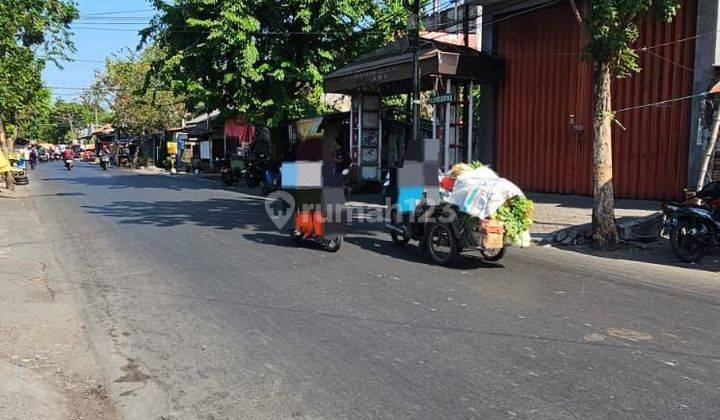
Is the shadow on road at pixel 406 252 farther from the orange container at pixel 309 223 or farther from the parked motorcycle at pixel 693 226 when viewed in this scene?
the parked motorcycle at pixel 693 226

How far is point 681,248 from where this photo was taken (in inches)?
356

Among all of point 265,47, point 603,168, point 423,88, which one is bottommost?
point 603,168

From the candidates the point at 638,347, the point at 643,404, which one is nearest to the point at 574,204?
the point at 638,347

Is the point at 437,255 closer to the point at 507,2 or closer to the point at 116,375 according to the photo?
the point at 116,375

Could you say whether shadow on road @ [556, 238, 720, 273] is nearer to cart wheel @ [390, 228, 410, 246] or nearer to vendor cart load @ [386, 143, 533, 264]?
vendor cart load @ [386, 143, 533, 264]

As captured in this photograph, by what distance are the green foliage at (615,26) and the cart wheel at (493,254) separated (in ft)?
13.1

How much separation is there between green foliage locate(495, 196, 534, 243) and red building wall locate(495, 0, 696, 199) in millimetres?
5468

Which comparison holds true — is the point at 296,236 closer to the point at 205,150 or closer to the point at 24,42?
the point at 24,42

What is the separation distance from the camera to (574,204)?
1448 cm

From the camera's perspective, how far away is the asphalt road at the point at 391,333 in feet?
12.9

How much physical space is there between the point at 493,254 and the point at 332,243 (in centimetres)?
256

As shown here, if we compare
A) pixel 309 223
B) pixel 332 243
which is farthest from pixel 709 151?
pixel 309 223

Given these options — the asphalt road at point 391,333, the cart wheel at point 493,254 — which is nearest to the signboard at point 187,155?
the asphalt road at point 391,333

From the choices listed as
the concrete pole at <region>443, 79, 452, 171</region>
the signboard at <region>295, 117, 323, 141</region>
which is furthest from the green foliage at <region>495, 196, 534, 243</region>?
the signboard at <region>295, 117, 323, 141</region>
